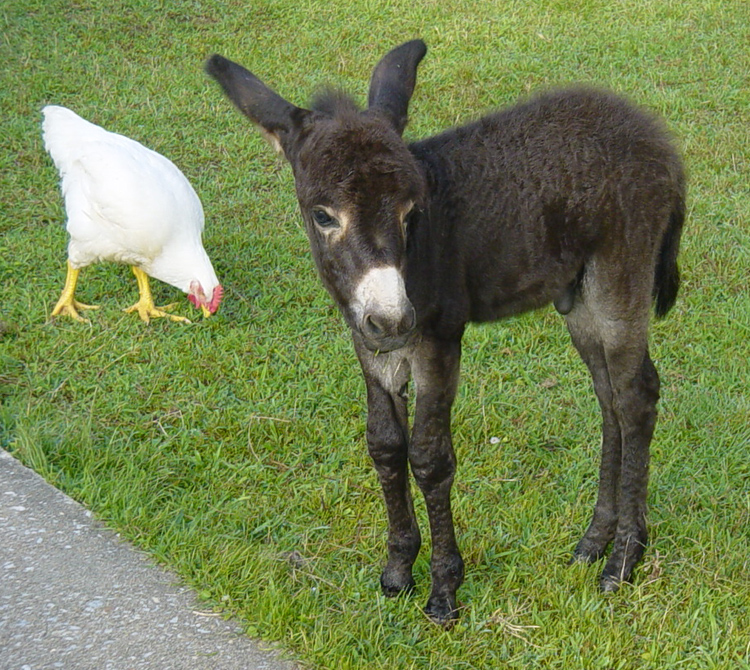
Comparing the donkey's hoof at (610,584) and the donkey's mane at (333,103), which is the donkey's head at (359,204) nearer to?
the donkey's mane at (333,103)

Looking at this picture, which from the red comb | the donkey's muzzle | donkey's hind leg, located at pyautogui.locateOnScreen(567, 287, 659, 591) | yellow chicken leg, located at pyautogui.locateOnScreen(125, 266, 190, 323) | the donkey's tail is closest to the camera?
the donkey's muzzle

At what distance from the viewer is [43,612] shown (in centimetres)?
358

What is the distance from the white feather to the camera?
582 cm

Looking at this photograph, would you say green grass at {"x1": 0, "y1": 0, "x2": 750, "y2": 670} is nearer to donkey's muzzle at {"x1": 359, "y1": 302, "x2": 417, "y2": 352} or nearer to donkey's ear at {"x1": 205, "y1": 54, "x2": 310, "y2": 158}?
donkey's muzzle at {"x1": 359, "y1": 302, "x2": 417, "y2": 352}

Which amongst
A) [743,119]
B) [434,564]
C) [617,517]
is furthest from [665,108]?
[434,564]

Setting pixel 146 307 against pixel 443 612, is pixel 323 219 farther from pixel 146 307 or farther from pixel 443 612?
pixel 146 307

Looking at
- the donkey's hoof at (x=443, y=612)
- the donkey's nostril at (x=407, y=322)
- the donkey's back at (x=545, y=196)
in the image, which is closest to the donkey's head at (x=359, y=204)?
the donkey's nostril at (x=407, y=322)

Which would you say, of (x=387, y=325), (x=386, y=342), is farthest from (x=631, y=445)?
(x=387, y=325)

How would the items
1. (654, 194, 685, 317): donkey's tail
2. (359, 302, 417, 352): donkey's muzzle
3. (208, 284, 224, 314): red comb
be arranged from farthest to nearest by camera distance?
(208, 284, 224, 314): red comb < (654, 194, 685, 317): donkey's tail < (359, 302, 417, 352): donkey's muzzle

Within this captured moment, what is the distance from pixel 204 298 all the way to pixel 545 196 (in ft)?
9.33

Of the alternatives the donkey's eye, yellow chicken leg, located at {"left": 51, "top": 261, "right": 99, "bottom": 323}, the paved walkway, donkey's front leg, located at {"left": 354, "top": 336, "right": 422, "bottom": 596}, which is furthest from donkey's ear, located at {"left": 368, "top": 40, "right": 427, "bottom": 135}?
yellow chicken leg, located at {"left": 51, "top": 261, "right": 99, "bottom": 323}

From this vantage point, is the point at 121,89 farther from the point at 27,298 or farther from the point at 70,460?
the point at 70,460

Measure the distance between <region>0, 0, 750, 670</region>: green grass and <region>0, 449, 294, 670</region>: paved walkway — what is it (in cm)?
10

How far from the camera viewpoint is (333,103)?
3.19 meters
